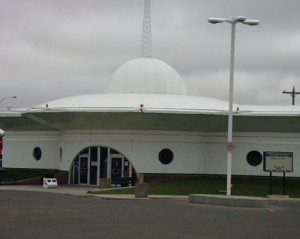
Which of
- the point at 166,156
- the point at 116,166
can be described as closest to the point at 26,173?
the point at 116,166

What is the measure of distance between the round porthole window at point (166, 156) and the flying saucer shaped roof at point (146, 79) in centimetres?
635

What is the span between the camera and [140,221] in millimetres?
17234

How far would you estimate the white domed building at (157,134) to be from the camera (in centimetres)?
3794

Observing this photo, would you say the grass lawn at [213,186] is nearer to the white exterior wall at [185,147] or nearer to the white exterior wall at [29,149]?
the white exterior wall at [185,147]

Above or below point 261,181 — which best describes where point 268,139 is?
above

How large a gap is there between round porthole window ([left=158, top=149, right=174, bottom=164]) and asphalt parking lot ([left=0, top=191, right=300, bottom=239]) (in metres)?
16.0

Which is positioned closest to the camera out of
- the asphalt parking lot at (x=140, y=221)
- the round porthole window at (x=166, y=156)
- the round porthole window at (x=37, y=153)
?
the asphalt parking lot at (x=140, y=221)

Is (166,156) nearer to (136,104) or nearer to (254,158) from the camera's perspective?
(136,104)

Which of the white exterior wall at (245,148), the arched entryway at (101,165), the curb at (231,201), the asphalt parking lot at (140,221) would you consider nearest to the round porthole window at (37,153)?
the arched entryway at (101,165)

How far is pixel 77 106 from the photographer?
39.1 metres

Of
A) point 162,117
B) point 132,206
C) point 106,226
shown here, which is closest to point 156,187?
point 162,117

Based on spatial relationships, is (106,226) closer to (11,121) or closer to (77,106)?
(77,106)

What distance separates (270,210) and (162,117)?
1540cm

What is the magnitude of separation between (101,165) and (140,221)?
23.3 metres
